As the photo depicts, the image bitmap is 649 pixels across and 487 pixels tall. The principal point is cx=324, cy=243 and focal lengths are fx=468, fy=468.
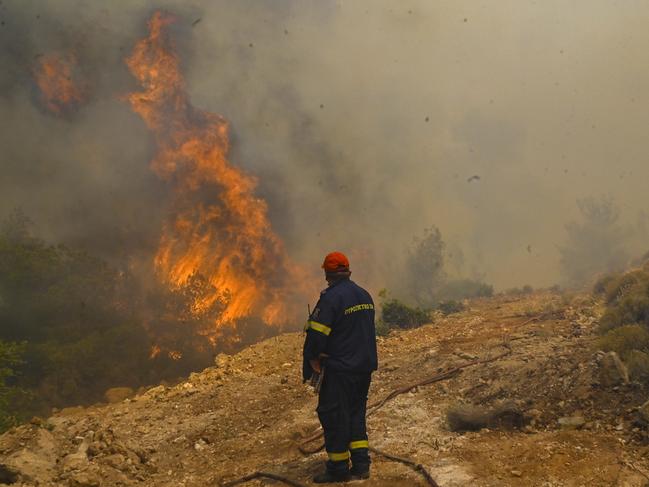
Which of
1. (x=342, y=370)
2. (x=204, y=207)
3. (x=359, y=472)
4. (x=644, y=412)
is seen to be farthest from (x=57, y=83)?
(x=644, y=412)

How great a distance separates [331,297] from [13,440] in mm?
4780

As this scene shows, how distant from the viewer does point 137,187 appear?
26734 millimetres

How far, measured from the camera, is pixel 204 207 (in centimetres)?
2433

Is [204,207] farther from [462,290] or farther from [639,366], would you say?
[462,290]

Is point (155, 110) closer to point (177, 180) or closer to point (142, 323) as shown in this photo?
point (177, 180)

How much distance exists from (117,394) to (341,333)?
419 inches

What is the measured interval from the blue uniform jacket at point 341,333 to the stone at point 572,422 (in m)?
2.68

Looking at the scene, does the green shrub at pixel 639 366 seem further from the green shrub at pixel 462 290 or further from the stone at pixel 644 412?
the green shrub at pixel 462 290

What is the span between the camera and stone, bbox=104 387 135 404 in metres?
12.7

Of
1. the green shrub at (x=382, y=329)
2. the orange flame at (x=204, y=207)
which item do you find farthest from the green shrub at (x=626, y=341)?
the orange flame at (x=204, y=207)

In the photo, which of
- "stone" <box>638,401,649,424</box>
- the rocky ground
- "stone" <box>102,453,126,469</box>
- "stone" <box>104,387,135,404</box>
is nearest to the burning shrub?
"stone" <box>104,387,135,404</box>

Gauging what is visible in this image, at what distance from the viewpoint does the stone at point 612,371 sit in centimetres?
616

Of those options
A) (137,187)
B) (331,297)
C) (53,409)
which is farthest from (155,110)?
(331,297)

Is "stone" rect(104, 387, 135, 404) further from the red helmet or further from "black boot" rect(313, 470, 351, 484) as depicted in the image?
the red helmet
